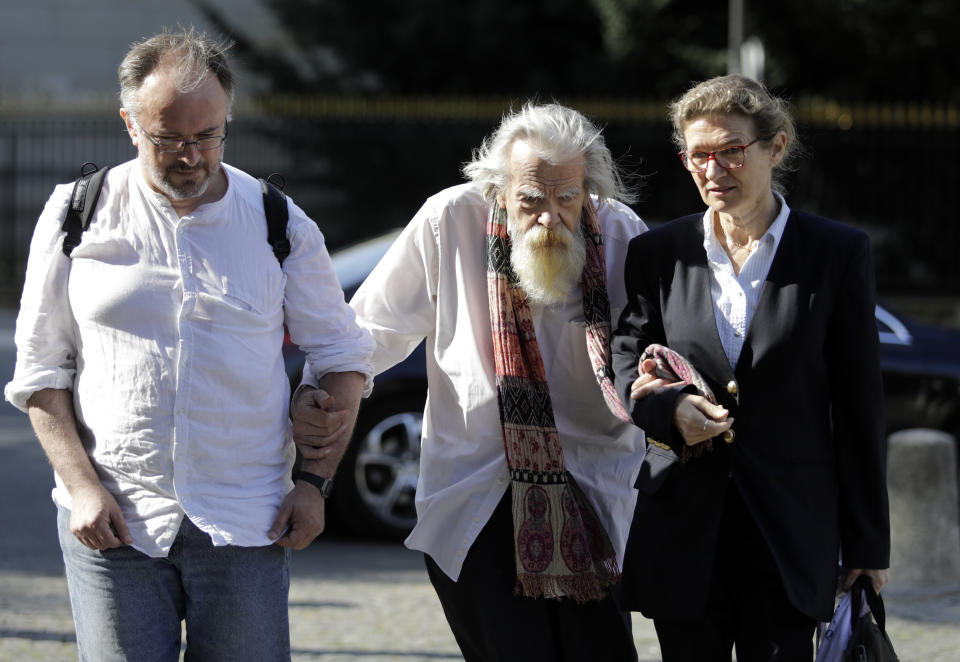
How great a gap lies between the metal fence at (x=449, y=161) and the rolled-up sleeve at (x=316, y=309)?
447 inches

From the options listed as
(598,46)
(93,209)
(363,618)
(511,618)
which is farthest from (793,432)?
(598,46)

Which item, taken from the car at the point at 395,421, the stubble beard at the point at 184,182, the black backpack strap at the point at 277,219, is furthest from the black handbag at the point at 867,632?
the car at the point at 395,421

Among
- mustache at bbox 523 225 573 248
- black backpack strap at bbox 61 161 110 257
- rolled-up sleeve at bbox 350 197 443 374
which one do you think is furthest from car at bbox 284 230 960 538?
black backpack strap at bbox 61 161 110 257

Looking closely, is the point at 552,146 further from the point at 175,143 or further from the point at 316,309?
the point at 175,143

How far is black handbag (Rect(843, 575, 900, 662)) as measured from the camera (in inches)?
119

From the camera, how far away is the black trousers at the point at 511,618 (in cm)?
330

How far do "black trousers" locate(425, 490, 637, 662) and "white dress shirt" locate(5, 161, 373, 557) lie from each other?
692 millimetres

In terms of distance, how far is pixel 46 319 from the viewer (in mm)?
2783

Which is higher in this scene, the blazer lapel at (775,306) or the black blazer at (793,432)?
the blazer lapel at (775,306)

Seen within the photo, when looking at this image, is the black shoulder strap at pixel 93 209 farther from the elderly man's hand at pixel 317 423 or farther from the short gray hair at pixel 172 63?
the elderly man's hand at pixel 317 423

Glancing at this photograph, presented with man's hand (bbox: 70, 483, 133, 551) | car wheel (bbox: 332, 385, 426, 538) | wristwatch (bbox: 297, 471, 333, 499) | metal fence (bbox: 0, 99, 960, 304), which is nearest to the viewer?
man's hand (bbox: 70, 483, 133, 551)

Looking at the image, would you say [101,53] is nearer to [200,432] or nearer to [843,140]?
[843,140]

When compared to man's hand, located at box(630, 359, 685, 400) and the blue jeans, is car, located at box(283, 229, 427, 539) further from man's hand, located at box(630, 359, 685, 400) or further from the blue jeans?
the blue jeans

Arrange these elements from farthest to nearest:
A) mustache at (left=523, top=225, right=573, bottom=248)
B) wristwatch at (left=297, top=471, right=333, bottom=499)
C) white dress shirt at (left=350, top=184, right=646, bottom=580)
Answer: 1. white dress shirt at (left=350, top=184, right=646, bottom=580)
2. mustache at (left=523, top=225, right=573, bottom=248)
3. wristwatch at (left=297, top=471, right=333, bottom=499)
